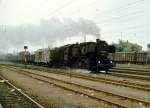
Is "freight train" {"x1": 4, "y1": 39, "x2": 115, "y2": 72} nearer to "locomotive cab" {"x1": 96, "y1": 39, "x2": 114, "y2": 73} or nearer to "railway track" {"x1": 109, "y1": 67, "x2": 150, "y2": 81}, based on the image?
"locomotive cab" {"x1": 96, "y1": 39, "x2": 114, "y2": 73}

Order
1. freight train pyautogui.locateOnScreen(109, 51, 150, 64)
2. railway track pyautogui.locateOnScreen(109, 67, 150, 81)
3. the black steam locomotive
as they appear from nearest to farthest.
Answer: railway track pyautogui.locateOnScreen(109, 67, 150, 81)
the black steam locomotive
freight train pyautogui.locateOnScreen(109, 51, 150, 64)

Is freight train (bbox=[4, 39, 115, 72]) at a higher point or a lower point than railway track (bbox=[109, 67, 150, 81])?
higher

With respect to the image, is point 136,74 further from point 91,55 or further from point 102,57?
point 91,55

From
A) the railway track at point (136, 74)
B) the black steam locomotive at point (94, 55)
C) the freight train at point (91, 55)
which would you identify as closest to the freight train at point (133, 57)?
the freight train at point (91, 55)

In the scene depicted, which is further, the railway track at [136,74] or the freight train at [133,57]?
the freight train at [133,57]

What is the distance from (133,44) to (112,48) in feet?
338

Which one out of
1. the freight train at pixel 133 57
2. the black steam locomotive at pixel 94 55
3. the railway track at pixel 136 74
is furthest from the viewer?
the freight train at pixel 133 57

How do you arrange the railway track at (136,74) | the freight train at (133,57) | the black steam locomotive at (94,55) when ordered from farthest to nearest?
1. the freight train at (133,57)
2. the black steam locomotive at (94,55)
3. the railway track at (136,74)

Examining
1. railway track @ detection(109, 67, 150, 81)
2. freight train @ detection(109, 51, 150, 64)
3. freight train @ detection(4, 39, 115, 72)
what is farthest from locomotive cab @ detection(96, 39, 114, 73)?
freight train @ detection(109, 51, 150, 64)

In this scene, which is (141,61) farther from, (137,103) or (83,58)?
(137,103)

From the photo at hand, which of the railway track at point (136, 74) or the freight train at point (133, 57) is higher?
the freight train at point (133, 57)

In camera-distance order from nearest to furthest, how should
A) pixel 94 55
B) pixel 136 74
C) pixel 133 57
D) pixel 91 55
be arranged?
pixel 136 74 → pixel 91 55 → pixel 94 55 → pixel 133 57

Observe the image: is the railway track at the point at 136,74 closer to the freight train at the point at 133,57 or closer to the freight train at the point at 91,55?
the freight train at the point at 91,55

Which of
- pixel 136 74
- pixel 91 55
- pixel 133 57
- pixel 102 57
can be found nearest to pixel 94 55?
pixel 91 55
